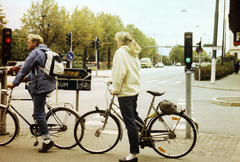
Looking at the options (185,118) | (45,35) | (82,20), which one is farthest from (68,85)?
(82,20)

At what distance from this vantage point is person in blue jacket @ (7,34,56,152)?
444 centimetres

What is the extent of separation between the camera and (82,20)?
46.3m

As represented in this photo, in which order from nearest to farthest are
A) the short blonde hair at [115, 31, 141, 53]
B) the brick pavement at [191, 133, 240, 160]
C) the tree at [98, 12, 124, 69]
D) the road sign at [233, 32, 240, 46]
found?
the short blonde hair at [115, 31, 141, 53] < the brick pavement at [191, 133, 240, 160] < the road sign at [233, 32, 240, 46] < the tree at [98, 12, 124, 69]

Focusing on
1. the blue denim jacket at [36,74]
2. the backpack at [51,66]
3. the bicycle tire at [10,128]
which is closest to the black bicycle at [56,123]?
the bicycle tire at [10,128]

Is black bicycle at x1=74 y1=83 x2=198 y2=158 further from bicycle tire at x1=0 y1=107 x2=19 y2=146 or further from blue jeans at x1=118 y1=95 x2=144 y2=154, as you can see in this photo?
bicycle tire at x1=0 y1=107 x2=19 y2=146

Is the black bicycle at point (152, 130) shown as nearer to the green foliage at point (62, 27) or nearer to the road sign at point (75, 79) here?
the road sign at point (75, 79)

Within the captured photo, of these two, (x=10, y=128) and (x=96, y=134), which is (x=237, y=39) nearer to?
(x=96, y=134)

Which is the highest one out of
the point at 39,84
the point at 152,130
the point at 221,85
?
the point at 39,84

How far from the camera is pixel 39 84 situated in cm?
444

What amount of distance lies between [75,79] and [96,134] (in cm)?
144

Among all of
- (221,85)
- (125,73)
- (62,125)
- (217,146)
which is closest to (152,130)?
(125,73)

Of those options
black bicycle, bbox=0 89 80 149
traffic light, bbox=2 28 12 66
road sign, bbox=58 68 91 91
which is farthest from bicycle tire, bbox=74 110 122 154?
traffic light, bbox=2 28 12 66

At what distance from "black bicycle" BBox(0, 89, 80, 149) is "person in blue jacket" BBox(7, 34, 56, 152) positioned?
0.74ft

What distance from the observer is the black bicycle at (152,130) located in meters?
4.36
